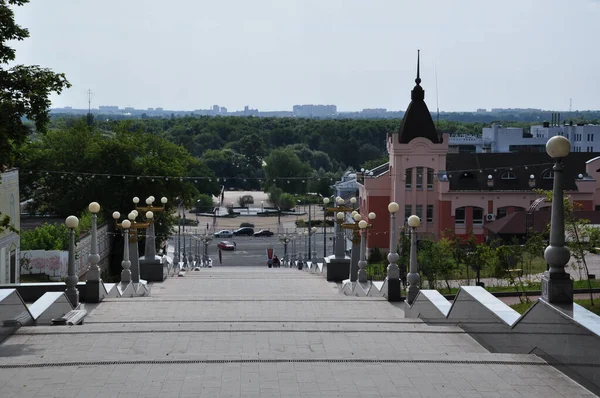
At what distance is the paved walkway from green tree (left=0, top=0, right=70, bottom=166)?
12.5 ft

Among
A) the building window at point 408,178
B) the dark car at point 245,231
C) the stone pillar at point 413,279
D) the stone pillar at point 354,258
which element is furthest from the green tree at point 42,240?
the dark car at point 245,231

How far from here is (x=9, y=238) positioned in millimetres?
32062

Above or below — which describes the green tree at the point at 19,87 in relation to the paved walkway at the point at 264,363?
above

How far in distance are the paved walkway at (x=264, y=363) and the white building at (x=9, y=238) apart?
16865 mm

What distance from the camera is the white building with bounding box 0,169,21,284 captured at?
102 ft

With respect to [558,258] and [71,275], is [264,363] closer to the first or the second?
[558,258]

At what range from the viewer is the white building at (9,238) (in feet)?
102

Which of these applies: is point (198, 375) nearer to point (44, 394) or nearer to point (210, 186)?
point (44, 394)

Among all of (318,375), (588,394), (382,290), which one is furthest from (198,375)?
(382,290)

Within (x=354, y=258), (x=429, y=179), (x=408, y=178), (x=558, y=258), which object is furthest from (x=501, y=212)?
(x=558, y=258)

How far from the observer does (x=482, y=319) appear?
1340cm

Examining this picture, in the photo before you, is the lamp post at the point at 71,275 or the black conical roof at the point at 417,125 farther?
the black conical roof at the point at 417,125

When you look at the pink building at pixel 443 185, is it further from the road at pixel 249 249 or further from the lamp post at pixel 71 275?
the lamp post at pixel 71 275

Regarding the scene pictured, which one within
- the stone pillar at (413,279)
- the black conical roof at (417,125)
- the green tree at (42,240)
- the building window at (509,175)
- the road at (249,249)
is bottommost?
the road at (249,249)
